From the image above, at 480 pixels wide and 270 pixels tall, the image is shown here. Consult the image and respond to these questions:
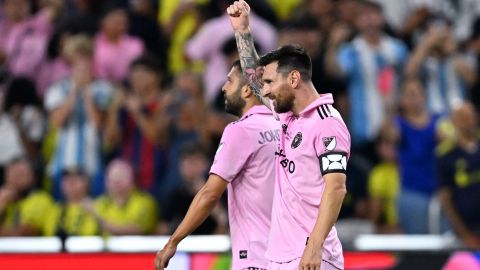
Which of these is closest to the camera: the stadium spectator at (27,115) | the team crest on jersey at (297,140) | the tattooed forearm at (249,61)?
the team crest on jersey at (297,140)

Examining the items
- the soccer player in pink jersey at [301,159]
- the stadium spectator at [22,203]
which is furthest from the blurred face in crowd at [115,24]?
the soccer player in pink jersey at [301,159]

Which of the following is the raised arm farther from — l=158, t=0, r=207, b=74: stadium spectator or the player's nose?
l=158, t=0, r=207, b=74: stadium spectator

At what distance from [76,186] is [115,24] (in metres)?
2.39

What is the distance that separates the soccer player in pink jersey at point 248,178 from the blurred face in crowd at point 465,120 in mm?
3935

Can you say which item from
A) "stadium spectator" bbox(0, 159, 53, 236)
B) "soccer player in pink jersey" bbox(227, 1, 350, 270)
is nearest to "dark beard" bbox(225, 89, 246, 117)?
"soccer player in pink jersey" bbox(227, 1, 350, 270)

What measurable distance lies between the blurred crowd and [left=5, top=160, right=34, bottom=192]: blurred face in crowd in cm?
1

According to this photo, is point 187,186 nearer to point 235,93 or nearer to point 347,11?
point 347,11

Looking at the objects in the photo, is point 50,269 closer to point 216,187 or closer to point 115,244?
point 115,244

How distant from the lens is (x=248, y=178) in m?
7.93

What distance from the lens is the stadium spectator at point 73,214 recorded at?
12117 mm

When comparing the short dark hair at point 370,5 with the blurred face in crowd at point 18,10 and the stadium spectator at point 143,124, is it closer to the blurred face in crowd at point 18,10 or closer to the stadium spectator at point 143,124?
the stadium spectator at point 143,124

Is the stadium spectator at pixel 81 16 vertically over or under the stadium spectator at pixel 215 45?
over

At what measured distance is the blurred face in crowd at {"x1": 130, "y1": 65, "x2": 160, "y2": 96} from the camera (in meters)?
13.3

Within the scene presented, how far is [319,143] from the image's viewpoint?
695 centimetres
